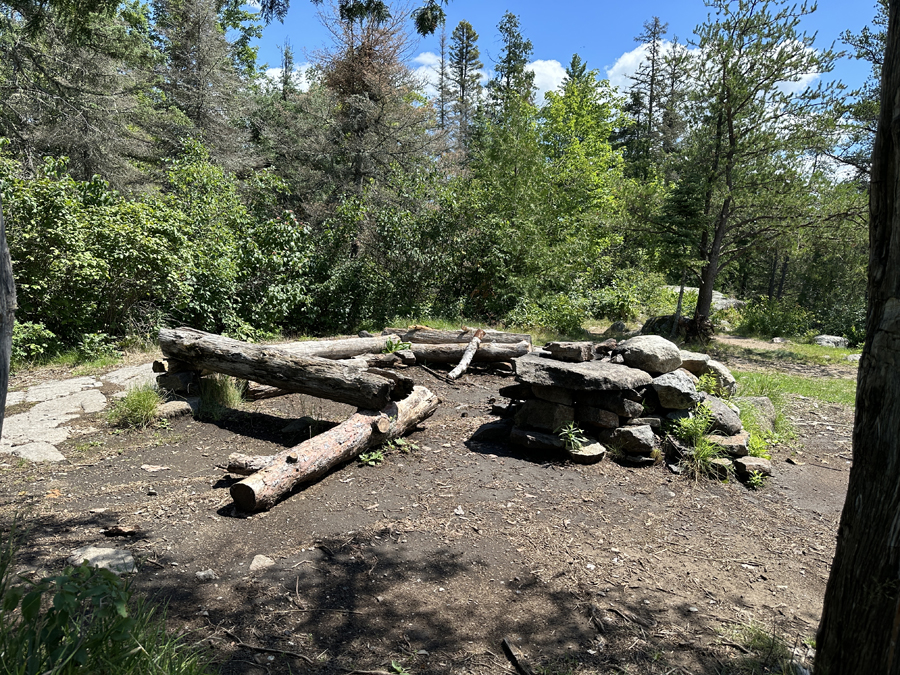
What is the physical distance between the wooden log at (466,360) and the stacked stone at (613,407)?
2.22 m

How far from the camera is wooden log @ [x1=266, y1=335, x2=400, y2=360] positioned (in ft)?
26.6

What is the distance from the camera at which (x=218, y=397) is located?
6613mm

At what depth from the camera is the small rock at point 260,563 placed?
11.4 ft

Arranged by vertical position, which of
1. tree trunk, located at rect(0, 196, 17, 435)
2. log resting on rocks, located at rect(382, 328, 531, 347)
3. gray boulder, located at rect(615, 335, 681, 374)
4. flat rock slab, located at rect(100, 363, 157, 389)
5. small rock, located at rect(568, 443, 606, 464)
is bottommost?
flat rock slab, located at rect(100, 363, 157, 389)

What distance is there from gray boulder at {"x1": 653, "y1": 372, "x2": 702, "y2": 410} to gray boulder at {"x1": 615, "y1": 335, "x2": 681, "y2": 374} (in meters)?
0.26

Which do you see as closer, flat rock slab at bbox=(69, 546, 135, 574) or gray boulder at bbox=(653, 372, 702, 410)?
flat rock slab at bbox=(69, 546, 135, 574)

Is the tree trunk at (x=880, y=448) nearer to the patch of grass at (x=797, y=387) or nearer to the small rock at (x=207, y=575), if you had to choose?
the small rock at (x=207, y=575)

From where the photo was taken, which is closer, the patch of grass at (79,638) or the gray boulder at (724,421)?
the patch of grass at (79,638)

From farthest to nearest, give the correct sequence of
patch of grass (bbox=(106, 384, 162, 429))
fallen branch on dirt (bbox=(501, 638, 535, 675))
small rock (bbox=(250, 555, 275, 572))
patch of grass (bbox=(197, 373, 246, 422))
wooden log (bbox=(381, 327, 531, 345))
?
wooden log (bbox=(381, 327, 531, 345))
patch of grass (bbox=(197, 373, 246, 422))
patch of grass (bbox=(106, 384, 162, 429))
small rock (bbox=(250, 555, 275, 572))
fallen branch on dirt (bbox=(501, 638, 535, 675))

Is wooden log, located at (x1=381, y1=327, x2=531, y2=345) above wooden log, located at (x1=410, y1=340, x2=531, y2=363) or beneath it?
above

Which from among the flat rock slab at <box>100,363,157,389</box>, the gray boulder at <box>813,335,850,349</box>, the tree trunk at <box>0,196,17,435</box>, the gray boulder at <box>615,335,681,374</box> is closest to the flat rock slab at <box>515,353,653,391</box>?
the gray boulder at <box>615,335,681,374</box>

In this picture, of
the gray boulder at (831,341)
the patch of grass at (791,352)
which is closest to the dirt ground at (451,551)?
the patch of grass at (791,352)

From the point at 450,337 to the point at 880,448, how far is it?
7.85 meters

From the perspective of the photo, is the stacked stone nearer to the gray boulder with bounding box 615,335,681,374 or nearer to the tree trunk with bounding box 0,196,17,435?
the gray boulder with bounding box 615,335,681,374
